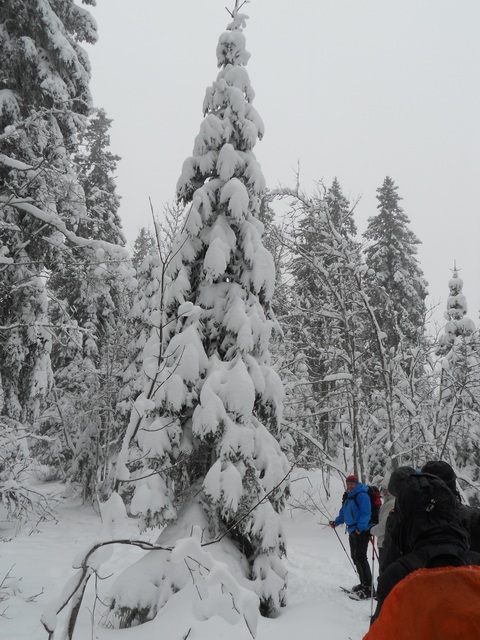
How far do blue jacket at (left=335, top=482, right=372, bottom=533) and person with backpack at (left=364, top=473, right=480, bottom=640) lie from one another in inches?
225

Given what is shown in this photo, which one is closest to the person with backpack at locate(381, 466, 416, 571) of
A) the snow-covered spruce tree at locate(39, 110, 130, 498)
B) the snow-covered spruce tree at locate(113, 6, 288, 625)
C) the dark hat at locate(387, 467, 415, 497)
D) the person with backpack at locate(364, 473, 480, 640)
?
the dark hat at locate(387, 467, 415, 497)

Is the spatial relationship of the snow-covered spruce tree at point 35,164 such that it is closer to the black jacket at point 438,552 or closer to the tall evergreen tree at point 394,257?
the black jacket at point 438,552

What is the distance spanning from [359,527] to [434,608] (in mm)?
6397

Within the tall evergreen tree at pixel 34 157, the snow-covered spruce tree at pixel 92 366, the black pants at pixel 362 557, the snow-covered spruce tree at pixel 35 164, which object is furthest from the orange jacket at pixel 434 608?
the snow-covered spruce tree at pixel 92 366

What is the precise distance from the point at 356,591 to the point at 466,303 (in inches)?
518

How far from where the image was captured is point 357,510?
24.4 feet

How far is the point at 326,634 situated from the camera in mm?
5559

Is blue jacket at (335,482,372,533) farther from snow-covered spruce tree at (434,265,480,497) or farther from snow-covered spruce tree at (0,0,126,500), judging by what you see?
snow-covered spruce tree at (434,265,480,497)

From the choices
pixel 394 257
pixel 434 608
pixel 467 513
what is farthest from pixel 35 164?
pixel 394 257

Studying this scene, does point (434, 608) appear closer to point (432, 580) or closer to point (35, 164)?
point (432, 580)

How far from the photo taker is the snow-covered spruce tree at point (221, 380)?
21.8 ft

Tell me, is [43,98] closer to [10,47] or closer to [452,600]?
[10,47]

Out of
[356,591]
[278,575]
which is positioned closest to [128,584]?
[278,575]

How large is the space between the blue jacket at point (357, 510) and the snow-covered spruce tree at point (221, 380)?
3.66ft
